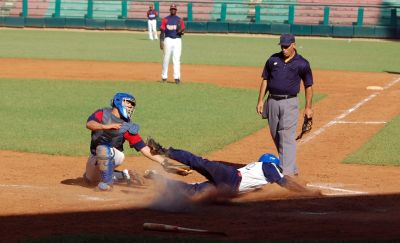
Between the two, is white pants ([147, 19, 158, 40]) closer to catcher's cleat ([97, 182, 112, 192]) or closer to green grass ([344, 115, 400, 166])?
green grass ([344, 115, 400, 166])

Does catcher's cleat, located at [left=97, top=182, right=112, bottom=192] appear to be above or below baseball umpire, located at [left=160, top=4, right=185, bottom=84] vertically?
below

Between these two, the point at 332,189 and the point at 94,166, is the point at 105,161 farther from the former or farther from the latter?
the point at 332,189

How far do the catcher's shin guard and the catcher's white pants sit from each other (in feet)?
0.51

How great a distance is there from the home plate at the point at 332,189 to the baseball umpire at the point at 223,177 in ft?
2.92

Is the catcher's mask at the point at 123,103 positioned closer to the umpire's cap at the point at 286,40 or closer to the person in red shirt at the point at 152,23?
the umpire's cap at the point at 286,40

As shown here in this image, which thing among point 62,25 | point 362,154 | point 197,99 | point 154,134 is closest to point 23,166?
point 154,134

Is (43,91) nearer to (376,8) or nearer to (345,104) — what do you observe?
(345,104)

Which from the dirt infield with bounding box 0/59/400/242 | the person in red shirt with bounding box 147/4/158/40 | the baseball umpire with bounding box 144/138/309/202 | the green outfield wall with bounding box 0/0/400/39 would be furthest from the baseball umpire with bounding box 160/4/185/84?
the green outfield wall with bounding box 0/0/400/39

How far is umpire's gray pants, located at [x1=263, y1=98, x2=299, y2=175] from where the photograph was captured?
13500 mm

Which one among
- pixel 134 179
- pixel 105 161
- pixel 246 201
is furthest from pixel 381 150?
pixel 105 161

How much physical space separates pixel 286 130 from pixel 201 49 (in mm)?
29327

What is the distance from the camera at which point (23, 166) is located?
14.5 meters

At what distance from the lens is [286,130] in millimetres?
13539

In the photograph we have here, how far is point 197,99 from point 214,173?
12.2 meters
